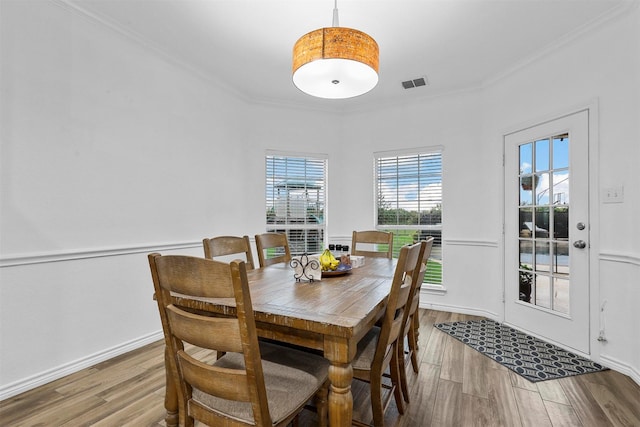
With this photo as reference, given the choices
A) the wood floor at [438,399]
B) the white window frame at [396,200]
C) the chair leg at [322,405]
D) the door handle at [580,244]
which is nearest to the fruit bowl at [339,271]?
the chair leg at [322,405]

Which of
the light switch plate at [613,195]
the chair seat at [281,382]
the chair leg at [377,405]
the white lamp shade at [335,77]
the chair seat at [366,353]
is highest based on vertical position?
the white lamp shade at [335,77]

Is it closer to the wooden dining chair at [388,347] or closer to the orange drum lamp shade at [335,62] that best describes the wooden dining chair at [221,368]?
the wooden dining chair at [388,347]

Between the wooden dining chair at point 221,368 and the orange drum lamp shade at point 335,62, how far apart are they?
4.34 feet

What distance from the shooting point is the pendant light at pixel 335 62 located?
1.70 m

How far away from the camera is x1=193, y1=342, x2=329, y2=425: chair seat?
1.10m

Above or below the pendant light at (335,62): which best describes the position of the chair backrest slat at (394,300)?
below

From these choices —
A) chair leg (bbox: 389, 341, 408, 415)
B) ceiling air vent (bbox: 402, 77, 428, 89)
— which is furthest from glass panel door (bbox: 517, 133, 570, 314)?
chair leg (bbox: 389, 341, 408, 415)

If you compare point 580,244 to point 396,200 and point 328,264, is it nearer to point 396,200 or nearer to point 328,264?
point 396,200

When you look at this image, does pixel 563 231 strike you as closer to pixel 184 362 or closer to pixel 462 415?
pixel 462 415

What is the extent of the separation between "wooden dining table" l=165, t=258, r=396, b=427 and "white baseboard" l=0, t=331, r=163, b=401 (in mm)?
1261

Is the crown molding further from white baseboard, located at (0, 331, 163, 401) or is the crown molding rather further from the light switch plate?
white baseboard, located at (0, 331, 163, 401)

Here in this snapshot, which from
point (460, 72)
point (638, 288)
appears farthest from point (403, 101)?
point (638, 288)

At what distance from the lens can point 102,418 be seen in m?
1.73

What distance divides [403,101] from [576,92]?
180 cm
